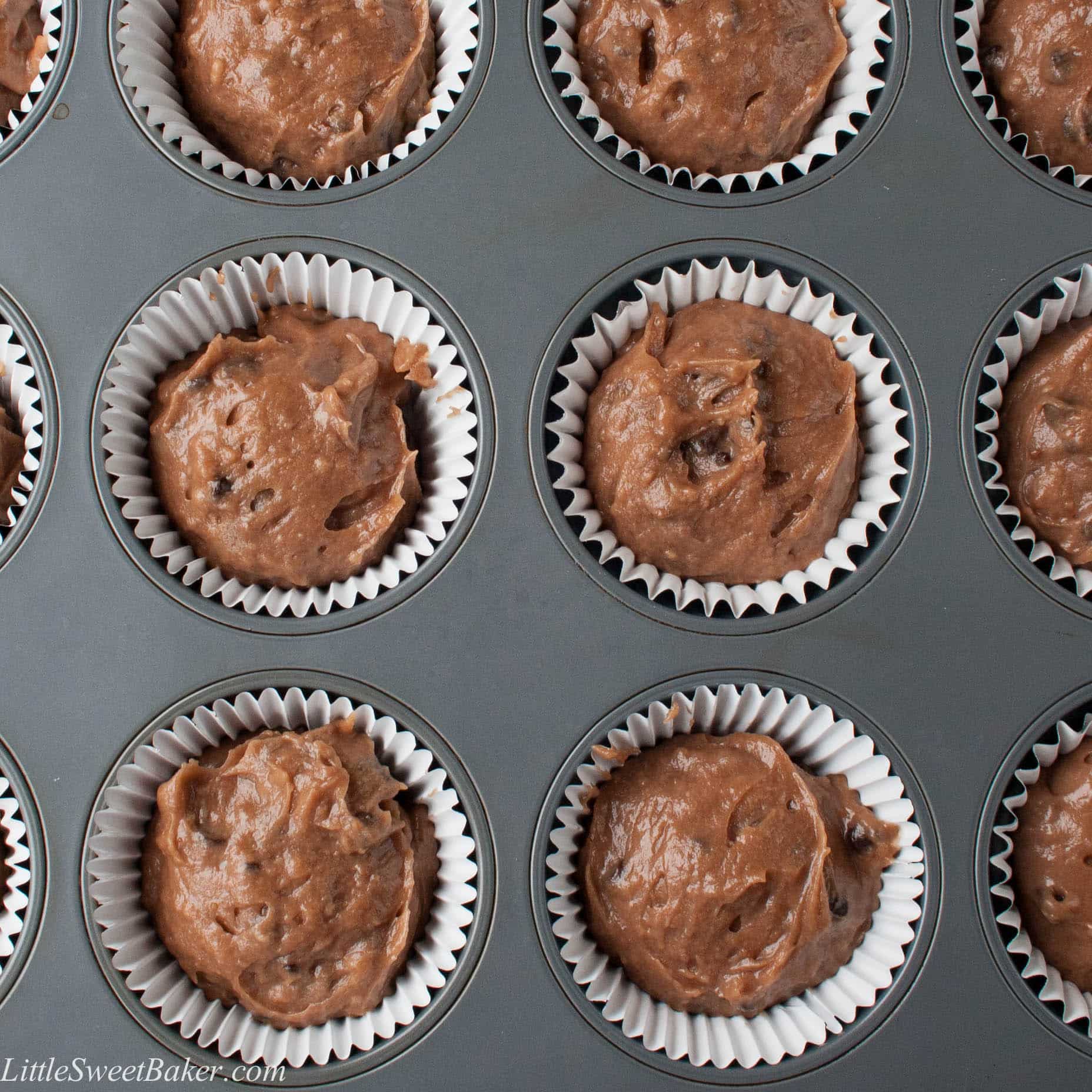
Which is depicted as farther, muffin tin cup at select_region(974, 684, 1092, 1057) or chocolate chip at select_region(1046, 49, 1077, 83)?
chocolate chip at select_region(1046, 49, 1077, 83)

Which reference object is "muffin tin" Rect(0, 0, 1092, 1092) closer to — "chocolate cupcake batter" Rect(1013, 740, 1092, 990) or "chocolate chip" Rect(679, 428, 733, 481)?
"chocolate cupcake batter" Rect(1013, 740, 1092, 990)

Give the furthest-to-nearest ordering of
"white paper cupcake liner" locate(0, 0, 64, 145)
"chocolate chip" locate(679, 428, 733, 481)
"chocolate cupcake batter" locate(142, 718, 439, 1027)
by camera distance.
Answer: "white paper cupcake liner" locate(0, 0, 64, 145) < "chocolate chip" locate(679, 428, 733, 481) < "chocolate cupcake batter" locate(142, 718, 439, 1027)

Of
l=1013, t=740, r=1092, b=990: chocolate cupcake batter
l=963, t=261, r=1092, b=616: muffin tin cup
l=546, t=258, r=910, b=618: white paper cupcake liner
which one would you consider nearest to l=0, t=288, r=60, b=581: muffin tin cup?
l=546, t=258, r=910, b=618: white paper cupcake liner

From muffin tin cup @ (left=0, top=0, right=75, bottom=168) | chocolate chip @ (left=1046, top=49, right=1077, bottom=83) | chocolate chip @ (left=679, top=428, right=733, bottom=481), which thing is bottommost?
chocolate chip @ (left=679, top=428, right=733, bottom=481)

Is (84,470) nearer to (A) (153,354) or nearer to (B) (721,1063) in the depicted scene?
(A) (153,354)

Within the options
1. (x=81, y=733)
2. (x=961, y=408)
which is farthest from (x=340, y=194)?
(x=961, y=408)

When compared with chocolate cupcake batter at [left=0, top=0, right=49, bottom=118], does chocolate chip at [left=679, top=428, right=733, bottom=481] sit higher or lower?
lower

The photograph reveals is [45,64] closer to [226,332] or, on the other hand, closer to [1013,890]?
[226,332]

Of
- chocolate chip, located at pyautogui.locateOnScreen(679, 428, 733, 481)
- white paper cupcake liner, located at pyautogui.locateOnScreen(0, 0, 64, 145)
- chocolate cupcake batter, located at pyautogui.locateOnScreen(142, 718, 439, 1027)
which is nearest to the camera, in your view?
chocolate cupcake batter, located at pyautogui.locateOnScreen(142, 718, 439, 1027)
